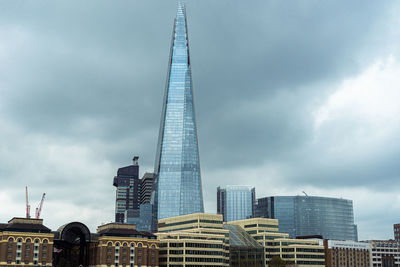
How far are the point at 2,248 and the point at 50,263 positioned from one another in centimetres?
1820

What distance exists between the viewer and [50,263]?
7854 inches

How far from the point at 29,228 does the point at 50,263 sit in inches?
600

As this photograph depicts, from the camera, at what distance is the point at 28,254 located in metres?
197

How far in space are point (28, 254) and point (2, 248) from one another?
31.0 ft

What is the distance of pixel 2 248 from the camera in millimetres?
193125

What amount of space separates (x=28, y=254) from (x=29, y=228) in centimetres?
958

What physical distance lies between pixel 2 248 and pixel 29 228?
11.8m

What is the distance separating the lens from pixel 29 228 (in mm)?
199875

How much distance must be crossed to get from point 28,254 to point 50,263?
880 centimetres

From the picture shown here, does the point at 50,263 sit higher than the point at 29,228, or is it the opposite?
the point at 29,228
